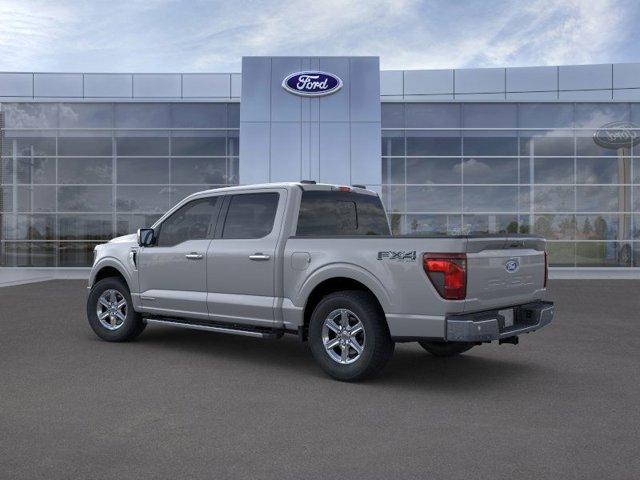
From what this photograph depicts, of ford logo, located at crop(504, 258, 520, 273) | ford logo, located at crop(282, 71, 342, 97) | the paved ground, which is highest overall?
ford logo, located at crop(282, 71, 342, 97)

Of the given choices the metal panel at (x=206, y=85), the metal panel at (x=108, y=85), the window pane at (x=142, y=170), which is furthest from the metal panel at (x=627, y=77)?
the metal panel at (x=108, y=85)

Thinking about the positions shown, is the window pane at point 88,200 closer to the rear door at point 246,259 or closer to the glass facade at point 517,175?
the glass facade at point 517,175

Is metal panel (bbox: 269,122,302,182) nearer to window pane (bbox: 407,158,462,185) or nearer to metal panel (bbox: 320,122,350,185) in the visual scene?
metal panel (bbox: 320,122,350,185)

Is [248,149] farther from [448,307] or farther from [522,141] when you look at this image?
[448,307]

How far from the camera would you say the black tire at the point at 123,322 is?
837cm

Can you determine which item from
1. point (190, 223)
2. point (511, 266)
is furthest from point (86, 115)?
point (511, 266)

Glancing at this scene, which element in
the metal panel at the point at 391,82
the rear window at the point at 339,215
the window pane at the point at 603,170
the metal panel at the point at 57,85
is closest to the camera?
the rear window at the point at 339,215

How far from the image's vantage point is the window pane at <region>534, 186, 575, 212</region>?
27.4m

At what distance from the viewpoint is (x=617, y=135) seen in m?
27.5

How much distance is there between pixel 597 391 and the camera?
5902 millimetres

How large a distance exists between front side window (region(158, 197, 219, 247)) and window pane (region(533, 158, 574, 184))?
22.4 m

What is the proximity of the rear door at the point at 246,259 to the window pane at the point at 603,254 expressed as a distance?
23197 millimetres

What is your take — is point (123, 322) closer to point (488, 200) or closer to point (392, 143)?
point (392, 143)

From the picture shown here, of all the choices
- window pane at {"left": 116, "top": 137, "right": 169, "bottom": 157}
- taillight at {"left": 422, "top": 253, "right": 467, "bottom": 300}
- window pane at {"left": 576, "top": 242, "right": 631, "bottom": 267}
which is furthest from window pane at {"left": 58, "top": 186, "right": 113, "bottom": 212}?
taillight at {"left": 422, "top": 253, "right": 467, "bottom": 300}
